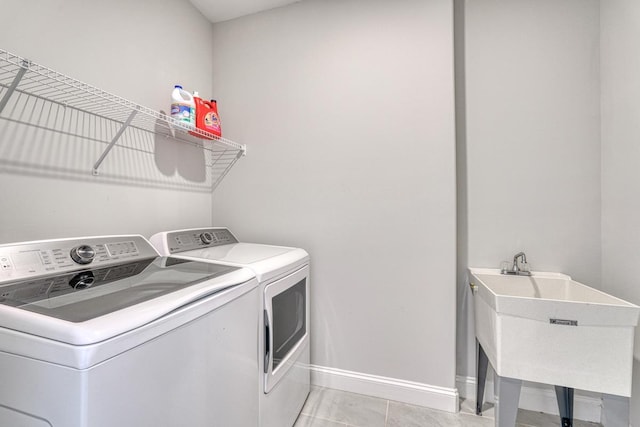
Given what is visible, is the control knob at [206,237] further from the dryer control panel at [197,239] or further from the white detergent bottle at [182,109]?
the white detergent bottle at [182,109]

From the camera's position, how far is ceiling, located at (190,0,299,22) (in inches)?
79.0

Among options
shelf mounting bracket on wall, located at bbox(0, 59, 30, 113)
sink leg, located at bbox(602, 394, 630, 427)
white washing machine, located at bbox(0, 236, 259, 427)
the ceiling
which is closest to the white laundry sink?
sink leg, located at bbox(602, 394, 630, 427)

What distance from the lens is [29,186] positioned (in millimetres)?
1153

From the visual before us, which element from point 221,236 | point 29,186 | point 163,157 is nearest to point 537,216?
point 221,236

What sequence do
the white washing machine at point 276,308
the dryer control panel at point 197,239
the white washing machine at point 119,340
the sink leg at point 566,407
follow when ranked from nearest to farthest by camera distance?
the white washing machine at point 119,340
the white washing machine at point 276,308
the sink leg at point 566,407
the dryer control panel at point 197,239

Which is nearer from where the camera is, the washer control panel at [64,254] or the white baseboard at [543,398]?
the washer control panel at [64,254]

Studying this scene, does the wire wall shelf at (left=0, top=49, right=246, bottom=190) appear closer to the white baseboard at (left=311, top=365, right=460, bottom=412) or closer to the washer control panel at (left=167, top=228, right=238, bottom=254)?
the washer control panel at (left=167, top=228, right=238, bottom=254)

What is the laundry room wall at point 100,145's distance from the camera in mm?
1126

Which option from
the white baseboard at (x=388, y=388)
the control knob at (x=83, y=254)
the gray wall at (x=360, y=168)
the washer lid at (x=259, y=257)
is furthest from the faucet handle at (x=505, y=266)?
the control knob at (x=83, y=254)

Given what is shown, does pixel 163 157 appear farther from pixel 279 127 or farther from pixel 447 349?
pixel 447 349

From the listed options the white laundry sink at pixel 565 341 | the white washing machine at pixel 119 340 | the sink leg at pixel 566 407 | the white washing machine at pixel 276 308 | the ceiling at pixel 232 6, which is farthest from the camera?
the ceiling at pixel 232 6

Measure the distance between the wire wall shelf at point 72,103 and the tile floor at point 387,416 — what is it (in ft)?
6.01

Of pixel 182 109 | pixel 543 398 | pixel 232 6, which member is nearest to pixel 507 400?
pixel 543 398

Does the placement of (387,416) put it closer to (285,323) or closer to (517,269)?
(285,323)
